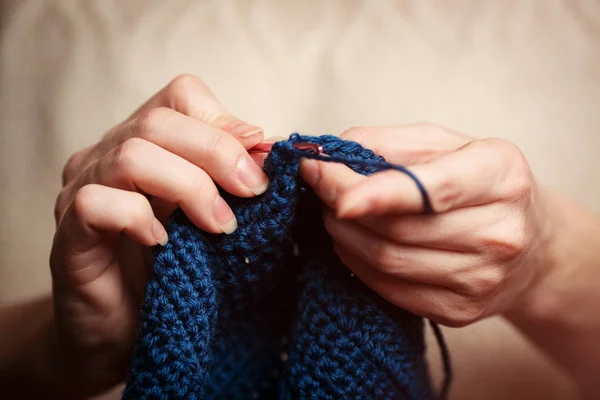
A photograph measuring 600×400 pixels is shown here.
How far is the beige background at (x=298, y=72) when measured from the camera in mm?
906

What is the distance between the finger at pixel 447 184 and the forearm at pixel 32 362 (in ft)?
1.76

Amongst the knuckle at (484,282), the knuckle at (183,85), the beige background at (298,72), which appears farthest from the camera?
the beige background at (298,72)

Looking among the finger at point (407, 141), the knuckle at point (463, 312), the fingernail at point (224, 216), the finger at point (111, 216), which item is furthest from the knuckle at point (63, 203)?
the knuckle at point (463, 312)

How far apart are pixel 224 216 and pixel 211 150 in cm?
7

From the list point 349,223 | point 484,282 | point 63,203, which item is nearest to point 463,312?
point 484,282

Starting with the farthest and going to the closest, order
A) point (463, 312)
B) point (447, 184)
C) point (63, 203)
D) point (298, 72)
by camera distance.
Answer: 1. point (298, 72)
2. point (63, 203)
3. point (463, 312)
4. point (447, 184)

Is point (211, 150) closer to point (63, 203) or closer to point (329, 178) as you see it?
point (329, 178)

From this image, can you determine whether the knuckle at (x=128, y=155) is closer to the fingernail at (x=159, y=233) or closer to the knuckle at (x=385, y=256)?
the fingernail at (x=159, y=233)

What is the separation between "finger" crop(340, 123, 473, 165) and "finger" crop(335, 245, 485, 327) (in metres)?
0.13

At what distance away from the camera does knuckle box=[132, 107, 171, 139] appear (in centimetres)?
55

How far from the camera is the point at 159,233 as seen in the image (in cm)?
51

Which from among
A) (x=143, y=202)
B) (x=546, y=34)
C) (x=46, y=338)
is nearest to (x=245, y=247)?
(x=143, y=202)

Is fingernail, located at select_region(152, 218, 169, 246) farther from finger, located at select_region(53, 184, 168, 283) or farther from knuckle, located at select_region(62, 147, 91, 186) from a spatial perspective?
knuckle, located at select_region(62, 147, 91, 186)

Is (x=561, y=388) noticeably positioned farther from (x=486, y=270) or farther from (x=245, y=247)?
(x=245, y=247)
